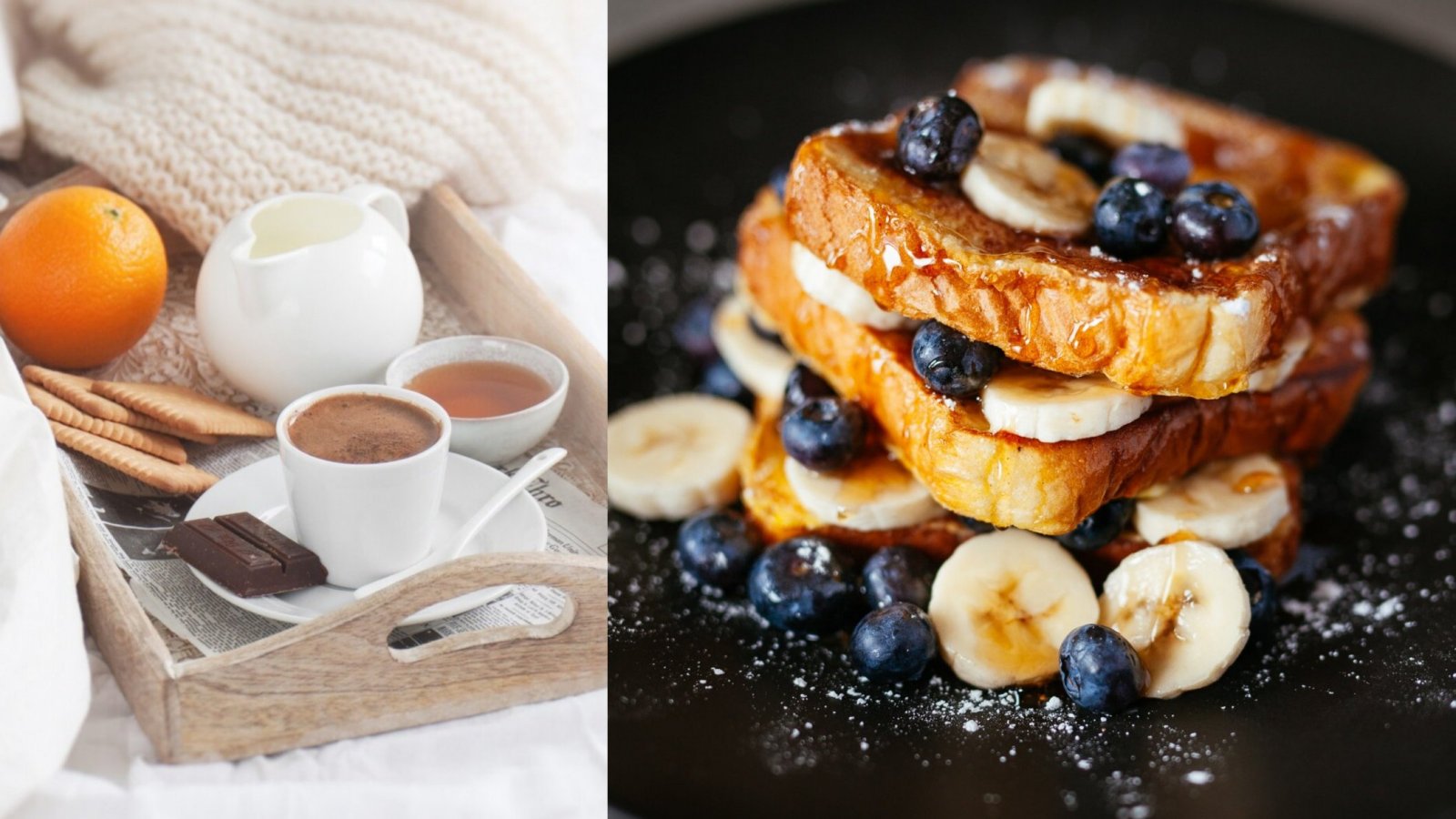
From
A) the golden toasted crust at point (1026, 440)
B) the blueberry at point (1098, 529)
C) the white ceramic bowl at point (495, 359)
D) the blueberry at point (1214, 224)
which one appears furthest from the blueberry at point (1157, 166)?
the white ceramic bowl at point (495, 359)

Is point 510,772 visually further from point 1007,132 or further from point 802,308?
point 1007,132

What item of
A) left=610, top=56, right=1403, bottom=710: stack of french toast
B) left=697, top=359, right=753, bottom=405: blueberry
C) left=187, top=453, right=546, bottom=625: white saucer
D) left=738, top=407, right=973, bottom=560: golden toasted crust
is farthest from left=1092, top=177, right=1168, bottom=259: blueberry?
left=187, top=453, right=546, bottom=625: white saucer

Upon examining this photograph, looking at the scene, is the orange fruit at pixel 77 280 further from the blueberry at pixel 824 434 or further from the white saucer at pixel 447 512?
the blueberry at pixel 824 434

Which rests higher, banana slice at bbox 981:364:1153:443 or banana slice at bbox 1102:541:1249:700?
banana slice at bbox 981:364:1153:443

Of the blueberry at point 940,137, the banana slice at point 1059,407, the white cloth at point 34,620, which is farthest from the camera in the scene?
the blueberry at point 940,137

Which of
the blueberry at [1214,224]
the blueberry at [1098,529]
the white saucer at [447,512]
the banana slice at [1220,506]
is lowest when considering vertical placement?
the blueberry at [1098,529]

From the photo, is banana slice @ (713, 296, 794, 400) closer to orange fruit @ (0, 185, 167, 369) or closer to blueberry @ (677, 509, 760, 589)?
blueberry @ (677, 509, 760, 589)

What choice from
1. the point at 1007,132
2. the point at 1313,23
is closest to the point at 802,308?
the point at 1007,132
